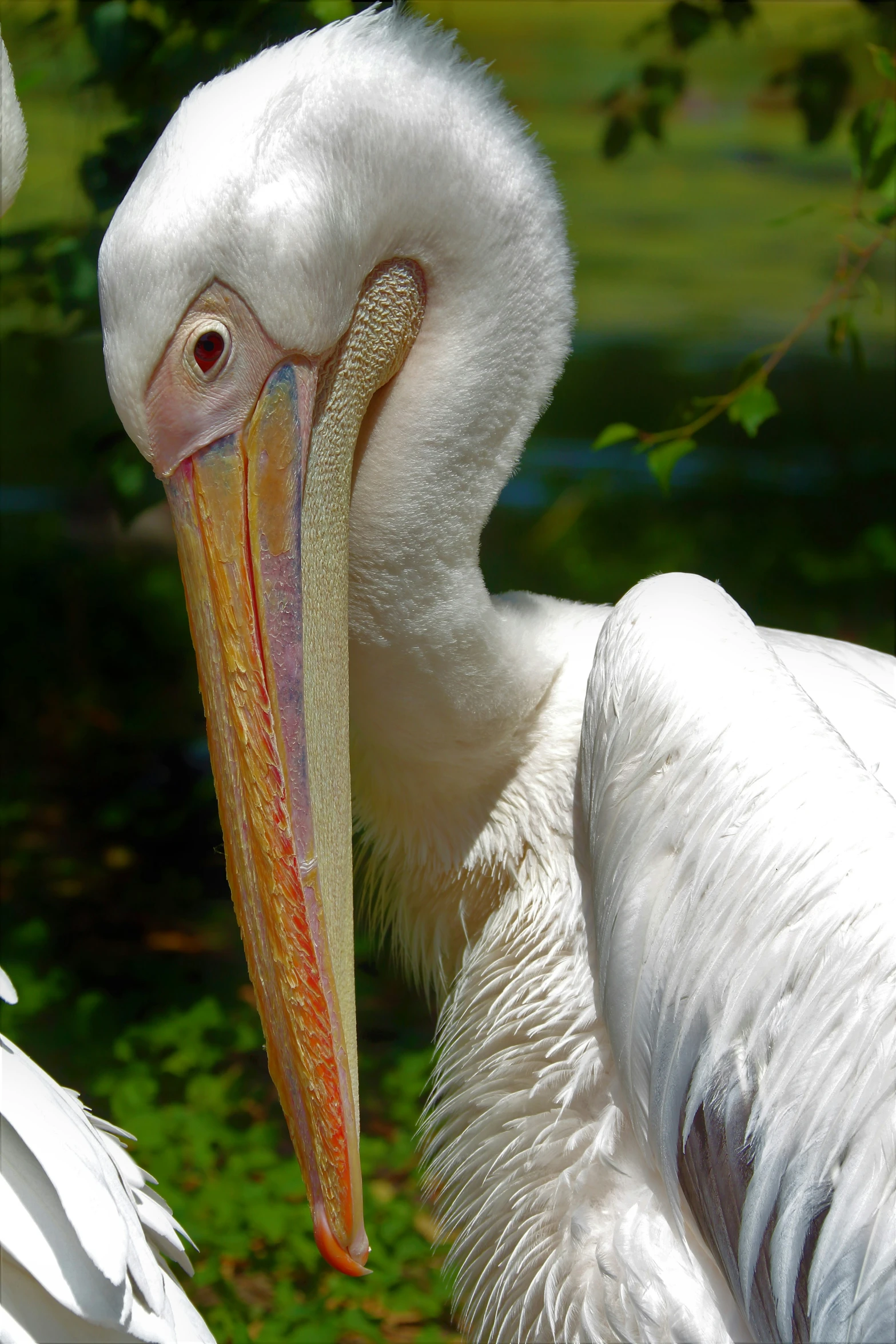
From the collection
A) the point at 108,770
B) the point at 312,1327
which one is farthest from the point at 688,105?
the point at 312,1327

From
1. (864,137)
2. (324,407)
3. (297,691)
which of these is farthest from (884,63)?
(297,691)

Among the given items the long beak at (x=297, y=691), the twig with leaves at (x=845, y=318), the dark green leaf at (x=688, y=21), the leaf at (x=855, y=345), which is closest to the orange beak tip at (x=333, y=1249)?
the long beak at (x=297, y=691)

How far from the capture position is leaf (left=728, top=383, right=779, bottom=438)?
83.6 inches

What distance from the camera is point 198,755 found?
3850 mm

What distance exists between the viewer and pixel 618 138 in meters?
2.81

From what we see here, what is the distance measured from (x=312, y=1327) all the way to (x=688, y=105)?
812 centimetres

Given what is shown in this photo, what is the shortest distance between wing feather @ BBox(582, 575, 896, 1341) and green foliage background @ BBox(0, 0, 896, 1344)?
70cm

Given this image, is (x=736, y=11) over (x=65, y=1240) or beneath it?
over

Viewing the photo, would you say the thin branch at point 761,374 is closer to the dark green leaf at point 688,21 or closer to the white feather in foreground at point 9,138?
the dark green leaf at point 688,21

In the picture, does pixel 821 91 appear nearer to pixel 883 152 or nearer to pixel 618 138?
pixel 618 138

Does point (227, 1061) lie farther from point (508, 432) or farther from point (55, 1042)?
point (508, 432)

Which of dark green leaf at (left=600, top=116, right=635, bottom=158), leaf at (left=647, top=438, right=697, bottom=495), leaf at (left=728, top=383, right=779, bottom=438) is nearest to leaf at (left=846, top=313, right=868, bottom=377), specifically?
leaf at (left=728, top=383, right=779, bottom=438)

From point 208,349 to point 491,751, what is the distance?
60 cm

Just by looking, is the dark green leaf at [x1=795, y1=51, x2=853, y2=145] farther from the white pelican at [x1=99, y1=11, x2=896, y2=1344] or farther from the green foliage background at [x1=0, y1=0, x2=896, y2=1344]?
the white pelican at [x1=99, y1=11, x2=896, y2=1344]
